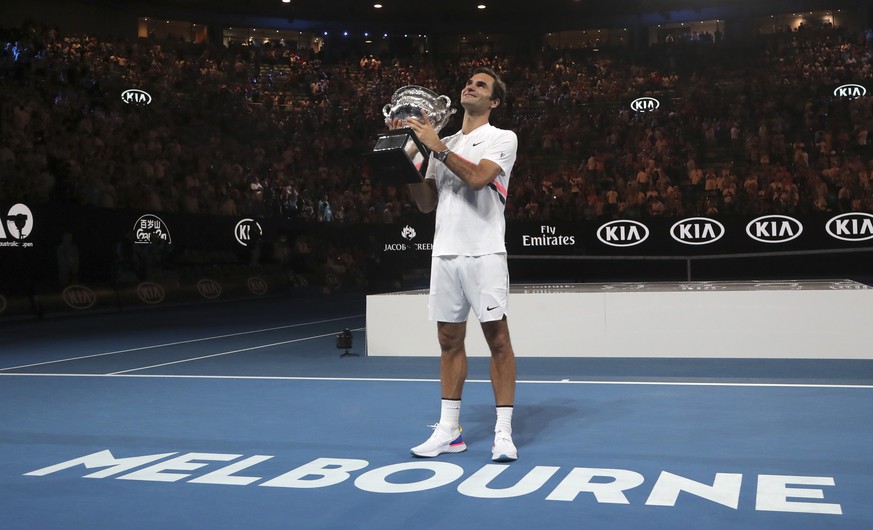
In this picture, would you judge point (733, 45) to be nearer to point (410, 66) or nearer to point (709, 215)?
point (410, 66)

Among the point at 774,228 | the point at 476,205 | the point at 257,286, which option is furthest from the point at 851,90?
the point at 476,205

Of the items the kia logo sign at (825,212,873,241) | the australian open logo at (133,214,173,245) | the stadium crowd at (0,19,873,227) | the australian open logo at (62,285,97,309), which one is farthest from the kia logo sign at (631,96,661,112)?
the australian open logo at (62,285,97,309)

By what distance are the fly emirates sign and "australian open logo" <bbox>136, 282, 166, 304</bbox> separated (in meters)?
13.8

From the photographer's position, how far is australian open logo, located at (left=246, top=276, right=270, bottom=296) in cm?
2086

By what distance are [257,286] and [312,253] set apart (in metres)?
2.23

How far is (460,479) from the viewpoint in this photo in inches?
166

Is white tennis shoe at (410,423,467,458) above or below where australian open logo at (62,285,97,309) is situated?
below

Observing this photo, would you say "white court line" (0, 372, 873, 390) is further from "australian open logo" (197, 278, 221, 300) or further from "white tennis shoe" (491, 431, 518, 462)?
"australian open logo" (197, 278, 221, 300)

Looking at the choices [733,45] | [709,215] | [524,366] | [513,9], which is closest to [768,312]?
→ [524,366]

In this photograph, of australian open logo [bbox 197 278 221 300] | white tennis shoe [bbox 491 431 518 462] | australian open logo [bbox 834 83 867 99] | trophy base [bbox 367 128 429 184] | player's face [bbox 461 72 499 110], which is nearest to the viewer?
white tennis shoe [bbox 491 431 518 462]

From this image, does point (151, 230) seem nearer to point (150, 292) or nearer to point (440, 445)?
point (150, 292)

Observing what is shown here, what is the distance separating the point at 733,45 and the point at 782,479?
3236cm

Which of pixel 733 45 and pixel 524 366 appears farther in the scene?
pixel 733 45

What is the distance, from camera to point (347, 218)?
23.1 m
